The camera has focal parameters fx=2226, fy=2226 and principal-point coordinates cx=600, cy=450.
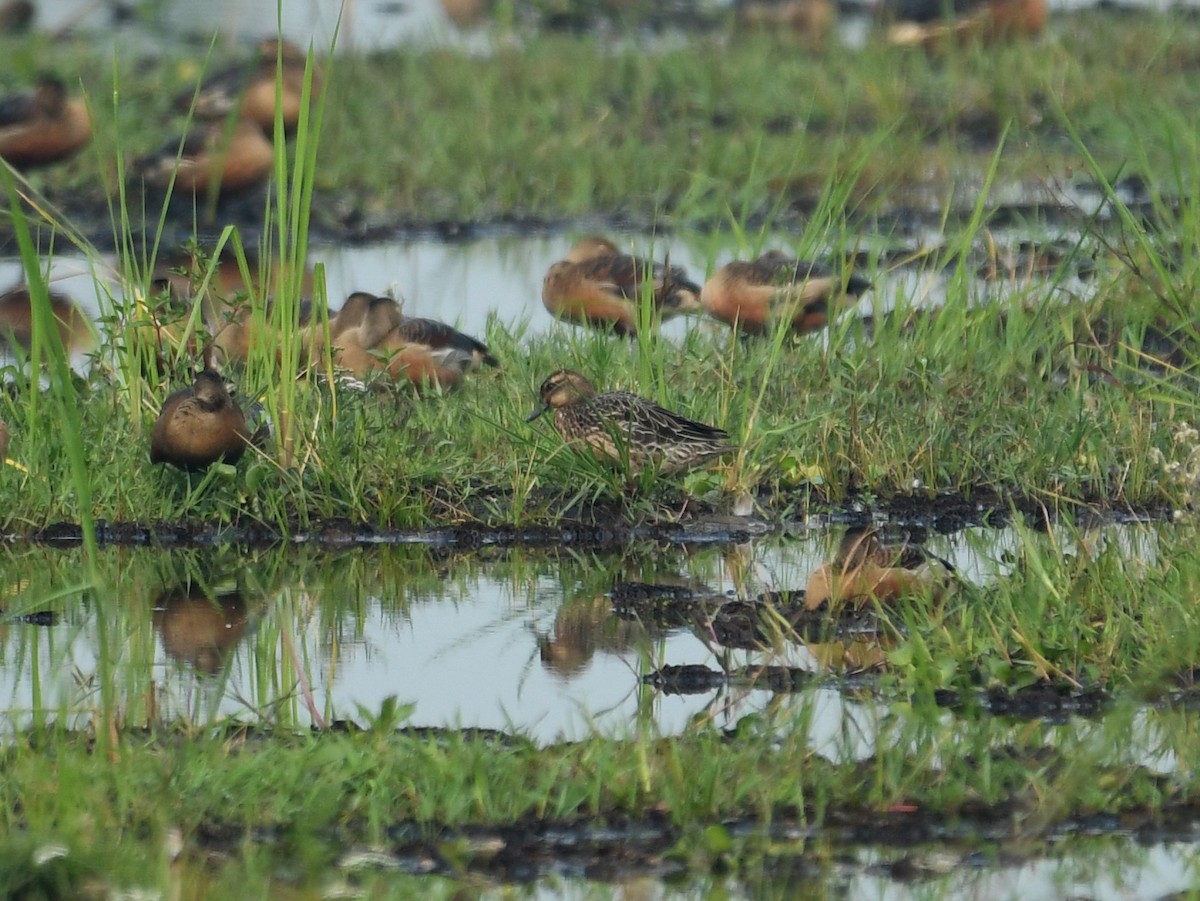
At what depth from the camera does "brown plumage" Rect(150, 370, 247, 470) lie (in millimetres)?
7434

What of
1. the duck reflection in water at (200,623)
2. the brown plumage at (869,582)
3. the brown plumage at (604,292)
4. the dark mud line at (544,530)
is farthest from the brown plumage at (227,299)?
the brown plumage at (869,582)

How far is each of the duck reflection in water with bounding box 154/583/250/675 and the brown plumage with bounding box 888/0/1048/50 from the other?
40.0 feet

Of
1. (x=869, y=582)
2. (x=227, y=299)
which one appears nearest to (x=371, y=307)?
(x=227, y=299)

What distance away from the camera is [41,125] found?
13.8m

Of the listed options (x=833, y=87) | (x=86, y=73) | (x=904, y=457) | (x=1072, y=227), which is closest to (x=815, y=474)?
(x=904, y=457)

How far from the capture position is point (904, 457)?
8.07 meters

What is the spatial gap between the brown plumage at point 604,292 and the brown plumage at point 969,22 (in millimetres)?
7874

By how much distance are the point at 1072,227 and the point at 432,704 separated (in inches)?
348

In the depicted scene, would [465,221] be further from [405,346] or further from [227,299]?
[405,346]

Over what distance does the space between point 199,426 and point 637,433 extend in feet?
4.96

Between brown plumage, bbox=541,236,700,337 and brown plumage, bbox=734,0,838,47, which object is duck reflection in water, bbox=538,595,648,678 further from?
brown plumage, bbox=734,0,838,47

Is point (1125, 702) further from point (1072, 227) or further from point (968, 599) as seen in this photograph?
point (1072, 227)

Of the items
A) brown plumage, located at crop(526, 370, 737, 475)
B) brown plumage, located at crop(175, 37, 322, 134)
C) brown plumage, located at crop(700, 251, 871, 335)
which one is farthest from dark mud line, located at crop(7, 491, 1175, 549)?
brown plumage, located at crop(175, 37, 322, 134)

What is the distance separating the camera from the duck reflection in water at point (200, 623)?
20.5ft
